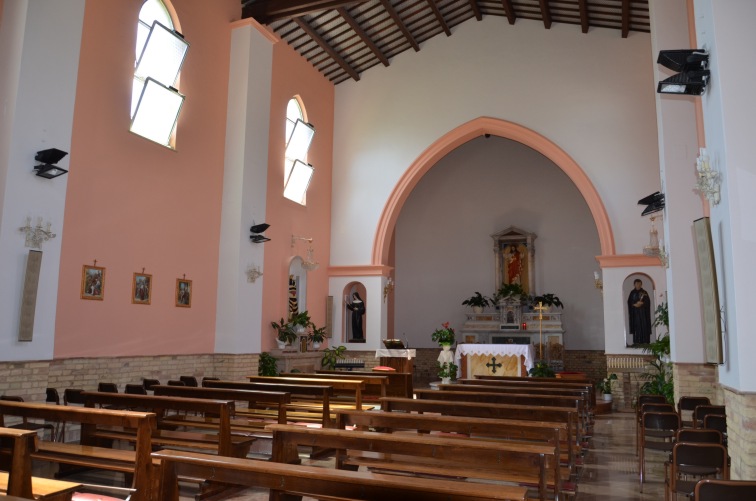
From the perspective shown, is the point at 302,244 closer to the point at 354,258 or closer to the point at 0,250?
the point at 354,258

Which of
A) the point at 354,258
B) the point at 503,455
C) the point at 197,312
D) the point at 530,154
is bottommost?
the point at 503,455

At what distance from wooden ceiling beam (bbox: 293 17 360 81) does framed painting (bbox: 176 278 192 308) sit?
19.6 ft

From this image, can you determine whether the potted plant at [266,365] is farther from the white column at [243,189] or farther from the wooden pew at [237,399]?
the wooden pew at [237,399]

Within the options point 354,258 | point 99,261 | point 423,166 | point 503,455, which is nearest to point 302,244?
point 354,258

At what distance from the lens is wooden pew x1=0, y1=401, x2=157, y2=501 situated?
3.97m

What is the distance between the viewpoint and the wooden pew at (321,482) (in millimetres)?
2342

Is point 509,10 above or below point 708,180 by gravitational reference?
above

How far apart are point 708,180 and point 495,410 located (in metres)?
2.59

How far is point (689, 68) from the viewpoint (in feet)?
16.9

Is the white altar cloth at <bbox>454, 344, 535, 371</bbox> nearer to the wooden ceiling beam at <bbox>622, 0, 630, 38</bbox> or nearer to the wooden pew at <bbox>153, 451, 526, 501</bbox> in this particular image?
the wooden ceiling beam at <bbox>622, 0, 630, 38</bbox>

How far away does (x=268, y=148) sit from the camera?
12203mm

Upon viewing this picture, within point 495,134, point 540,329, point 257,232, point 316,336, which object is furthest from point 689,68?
point 540,329

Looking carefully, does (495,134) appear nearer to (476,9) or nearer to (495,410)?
(476,9)

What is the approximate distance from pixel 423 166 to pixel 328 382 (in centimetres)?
788
